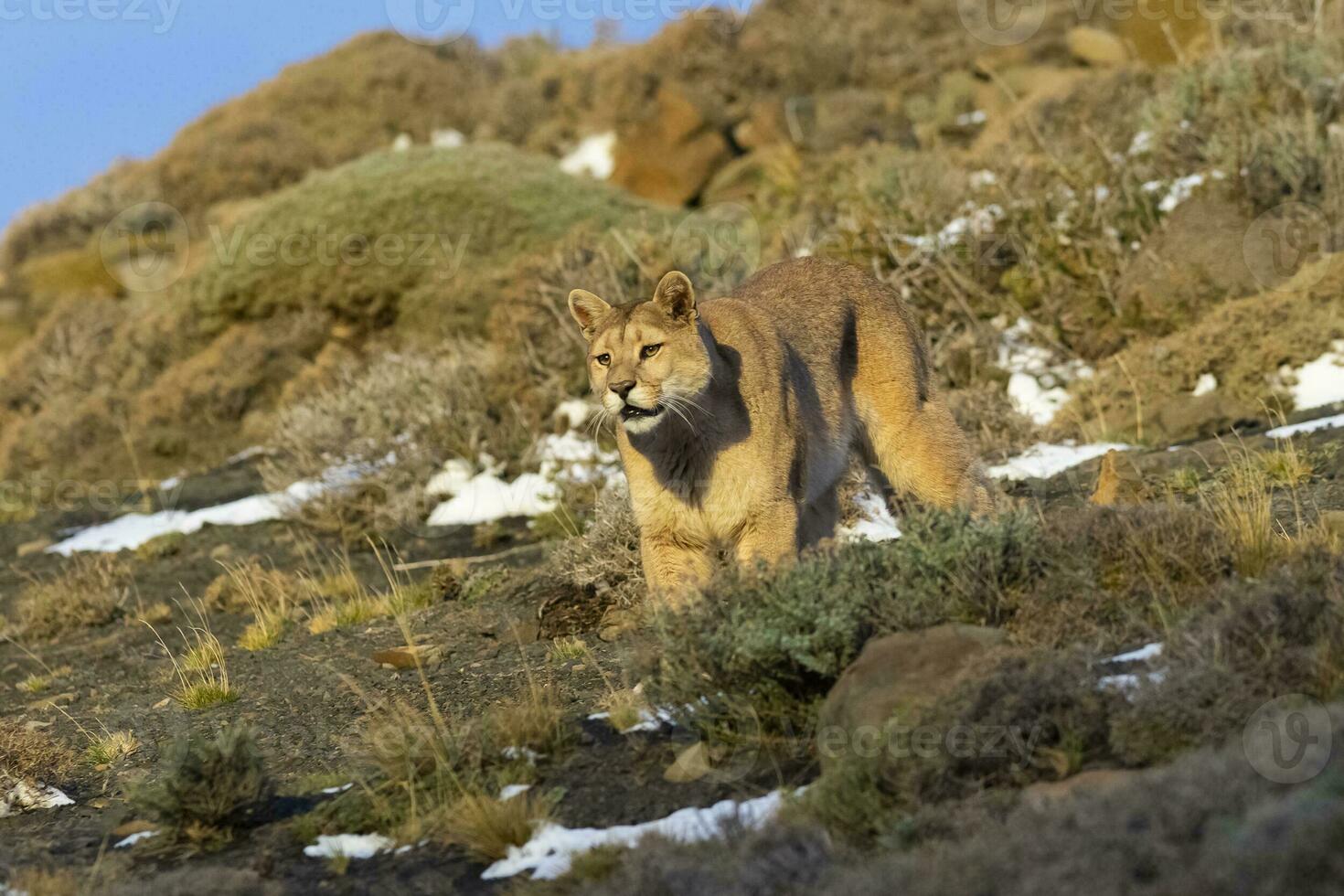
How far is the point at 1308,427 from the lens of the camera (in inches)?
388

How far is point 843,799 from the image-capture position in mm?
4445

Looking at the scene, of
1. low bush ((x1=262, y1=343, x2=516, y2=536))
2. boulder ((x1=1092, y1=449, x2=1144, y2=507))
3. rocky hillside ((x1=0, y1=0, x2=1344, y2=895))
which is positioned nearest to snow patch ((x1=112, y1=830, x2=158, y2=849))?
rocky hillside ((x1=0, y1=0, x2=1344, y2=895))

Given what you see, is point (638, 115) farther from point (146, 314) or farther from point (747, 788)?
point (747, 788)

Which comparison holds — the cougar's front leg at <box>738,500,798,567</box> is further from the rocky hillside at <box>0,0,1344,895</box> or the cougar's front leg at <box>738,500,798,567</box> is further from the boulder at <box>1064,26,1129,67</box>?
the boulder at <box>1064,26,1129,67</box>

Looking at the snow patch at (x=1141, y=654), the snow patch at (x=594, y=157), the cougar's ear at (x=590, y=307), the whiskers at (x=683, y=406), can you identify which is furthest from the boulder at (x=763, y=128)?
the snow patch at (x=1141, y=654)

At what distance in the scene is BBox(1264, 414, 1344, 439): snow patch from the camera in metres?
9.68

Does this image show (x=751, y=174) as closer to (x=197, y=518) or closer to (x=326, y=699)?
(x=197, y=518)

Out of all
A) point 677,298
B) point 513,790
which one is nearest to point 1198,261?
point 677,298

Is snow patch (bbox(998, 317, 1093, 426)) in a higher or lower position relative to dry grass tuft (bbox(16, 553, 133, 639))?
lower

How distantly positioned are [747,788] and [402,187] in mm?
17254

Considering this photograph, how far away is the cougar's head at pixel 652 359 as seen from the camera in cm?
594

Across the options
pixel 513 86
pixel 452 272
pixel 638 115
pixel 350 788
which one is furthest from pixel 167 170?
pixel 350 788

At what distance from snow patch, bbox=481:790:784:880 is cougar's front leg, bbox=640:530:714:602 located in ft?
5.08

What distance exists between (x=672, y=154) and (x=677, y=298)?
1898 cm
